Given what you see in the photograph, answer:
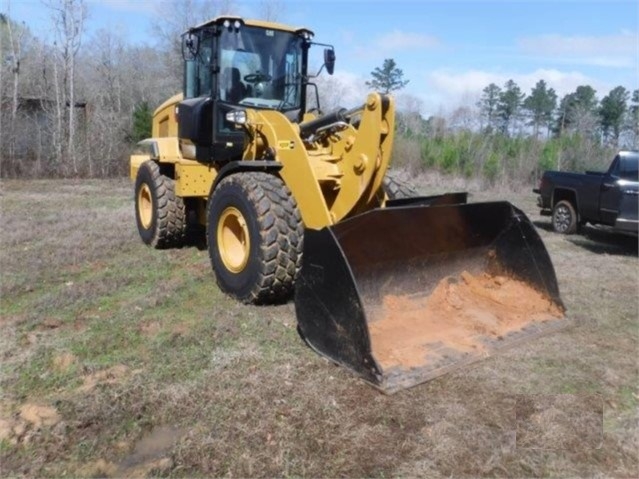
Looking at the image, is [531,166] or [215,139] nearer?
[215,139]

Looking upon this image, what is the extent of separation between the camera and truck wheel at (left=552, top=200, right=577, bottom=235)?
1037 cm

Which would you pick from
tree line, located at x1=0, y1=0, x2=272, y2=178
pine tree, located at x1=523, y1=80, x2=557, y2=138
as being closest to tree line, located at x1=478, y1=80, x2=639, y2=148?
pine tree, located at x1=523, y1=80, x2=557, y2=138

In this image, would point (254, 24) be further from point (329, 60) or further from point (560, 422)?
point (560, 422)

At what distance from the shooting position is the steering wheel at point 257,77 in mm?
6168

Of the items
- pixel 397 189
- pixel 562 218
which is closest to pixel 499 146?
pixel 562 218

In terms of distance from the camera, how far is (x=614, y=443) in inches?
128

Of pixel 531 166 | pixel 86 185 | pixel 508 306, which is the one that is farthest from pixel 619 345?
pixel 531 166

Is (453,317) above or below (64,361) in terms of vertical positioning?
above

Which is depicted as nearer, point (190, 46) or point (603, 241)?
point (190, 46)

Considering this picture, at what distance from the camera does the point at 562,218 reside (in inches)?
416

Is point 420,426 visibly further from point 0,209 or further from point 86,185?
point 86,185

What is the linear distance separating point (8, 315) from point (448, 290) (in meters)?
3.81

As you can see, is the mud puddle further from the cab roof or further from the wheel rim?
the wheel rim

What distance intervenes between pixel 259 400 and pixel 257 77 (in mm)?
3772
